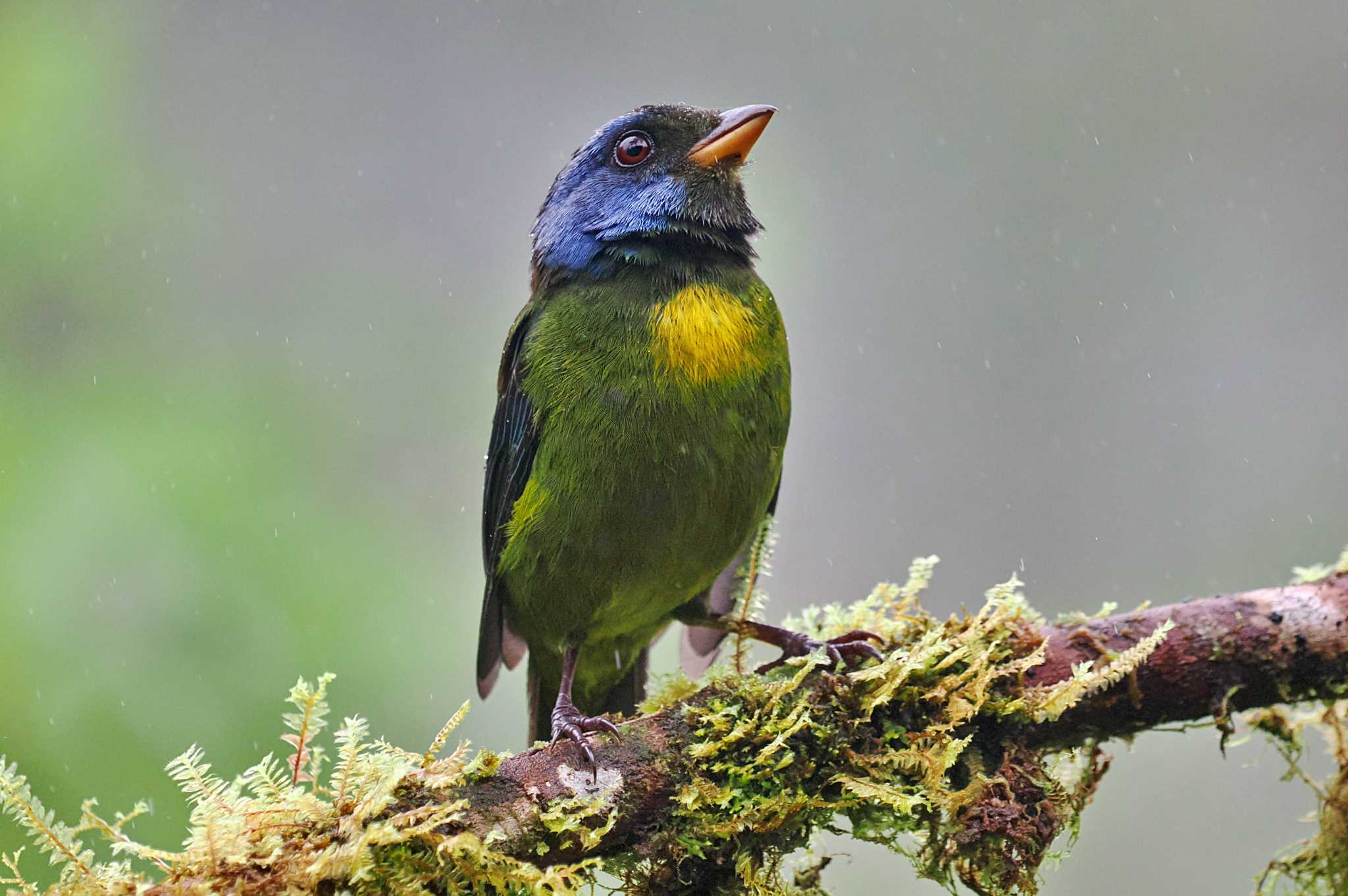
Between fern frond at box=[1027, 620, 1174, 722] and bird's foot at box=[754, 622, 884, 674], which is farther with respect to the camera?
bird's foot at box=[754, 622, 884, 674]

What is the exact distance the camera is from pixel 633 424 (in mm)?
2988

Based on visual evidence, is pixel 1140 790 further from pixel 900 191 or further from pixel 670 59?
pixel 670 59

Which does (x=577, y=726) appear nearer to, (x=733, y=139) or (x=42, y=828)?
(x=42, y=828)

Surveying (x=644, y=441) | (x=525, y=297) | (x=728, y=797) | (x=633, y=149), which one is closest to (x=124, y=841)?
(x=728, y=797)

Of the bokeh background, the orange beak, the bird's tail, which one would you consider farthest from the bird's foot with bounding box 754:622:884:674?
the orange beak

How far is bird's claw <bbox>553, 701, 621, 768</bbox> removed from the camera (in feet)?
7.74

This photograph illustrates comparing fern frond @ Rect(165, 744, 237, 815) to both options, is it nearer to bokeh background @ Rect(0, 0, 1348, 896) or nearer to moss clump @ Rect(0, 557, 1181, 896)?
moss clump @ Rect(0, 557, 1181, 896)

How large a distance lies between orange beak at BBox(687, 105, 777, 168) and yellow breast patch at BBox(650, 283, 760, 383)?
49cm

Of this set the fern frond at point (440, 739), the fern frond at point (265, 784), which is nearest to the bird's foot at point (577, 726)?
the fern frond at point (440, 739)

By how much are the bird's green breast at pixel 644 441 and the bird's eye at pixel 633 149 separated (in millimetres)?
491

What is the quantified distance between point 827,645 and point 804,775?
379mm

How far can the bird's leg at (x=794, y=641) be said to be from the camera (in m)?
2.76

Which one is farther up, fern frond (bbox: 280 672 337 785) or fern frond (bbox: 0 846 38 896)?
fern frond (bbox: 280 672 337 785)

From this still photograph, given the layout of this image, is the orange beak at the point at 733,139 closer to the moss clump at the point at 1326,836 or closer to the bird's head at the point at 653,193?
the bird's head at the point at 653,193
